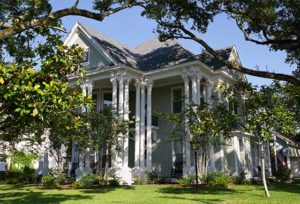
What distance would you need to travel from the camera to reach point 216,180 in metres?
19.5

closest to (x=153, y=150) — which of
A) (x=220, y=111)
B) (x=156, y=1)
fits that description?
(x=220, y=111)

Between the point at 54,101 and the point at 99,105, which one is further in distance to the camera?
the point at 99,105

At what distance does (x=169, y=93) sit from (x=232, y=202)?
53.4 ft

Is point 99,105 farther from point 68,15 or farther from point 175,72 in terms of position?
point 68,15

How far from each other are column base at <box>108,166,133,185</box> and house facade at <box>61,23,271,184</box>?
6 centimetres

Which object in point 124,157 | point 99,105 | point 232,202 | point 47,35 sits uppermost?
point 99,105

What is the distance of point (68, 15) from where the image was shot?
9438mm

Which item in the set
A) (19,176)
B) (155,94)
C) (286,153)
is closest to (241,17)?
(155,94)

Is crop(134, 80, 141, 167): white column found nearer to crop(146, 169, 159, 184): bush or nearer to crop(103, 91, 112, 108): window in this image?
crop(146, 169, 159, 184): bush

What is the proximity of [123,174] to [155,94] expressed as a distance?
838 cm

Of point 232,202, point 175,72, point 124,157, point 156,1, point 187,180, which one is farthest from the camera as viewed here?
point 175,72

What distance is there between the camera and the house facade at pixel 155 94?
23.7 m

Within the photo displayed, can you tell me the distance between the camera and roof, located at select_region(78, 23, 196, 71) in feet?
84.5

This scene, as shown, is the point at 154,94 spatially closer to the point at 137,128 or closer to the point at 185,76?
the point at 137,128
